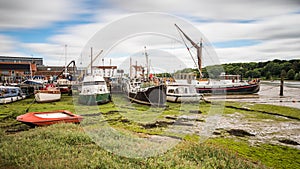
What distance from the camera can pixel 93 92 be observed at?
64.5 feet

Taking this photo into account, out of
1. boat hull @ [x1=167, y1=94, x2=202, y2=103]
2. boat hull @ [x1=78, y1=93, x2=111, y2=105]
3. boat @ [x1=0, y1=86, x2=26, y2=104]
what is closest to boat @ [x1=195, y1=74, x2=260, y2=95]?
boat hull @ [x1=167, y1=94, x2=202, y2=103]

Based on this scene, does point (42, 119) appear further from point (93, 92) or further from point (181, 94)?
point (181, 94)

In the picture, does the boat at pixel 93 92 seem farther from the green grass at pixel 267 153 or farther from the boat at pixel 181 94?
the green grass at pixel 267 153

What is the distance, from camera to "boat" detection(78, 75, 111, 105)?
63.1ft

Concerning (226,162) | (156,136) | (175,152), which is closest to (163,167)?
(175,152)

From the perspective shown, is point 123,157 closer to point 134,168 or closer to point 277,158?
point 134,168

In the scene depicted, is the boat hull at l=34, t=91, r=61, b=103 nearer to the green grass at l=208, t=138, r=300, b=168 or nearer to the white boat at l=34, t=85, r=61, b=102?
the white boat at l=34, t=85, r=61, b=102

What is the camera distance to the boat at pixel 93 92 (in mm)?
19225

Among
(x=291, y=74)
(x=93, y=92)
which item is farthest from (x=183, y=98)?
(x=291, y=74)

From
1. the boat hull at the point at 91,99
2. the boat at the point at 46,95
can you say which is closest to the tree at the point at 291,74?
the boat hull at the point at 91,99

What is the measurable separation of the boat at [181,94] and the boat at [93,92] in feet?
18.3

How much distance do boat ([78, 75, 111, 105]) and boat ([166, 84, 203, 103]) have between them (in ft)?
18.3

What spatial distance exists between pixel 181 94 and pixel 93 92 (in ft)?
24.8

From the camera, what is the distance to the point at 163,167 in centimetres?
640
